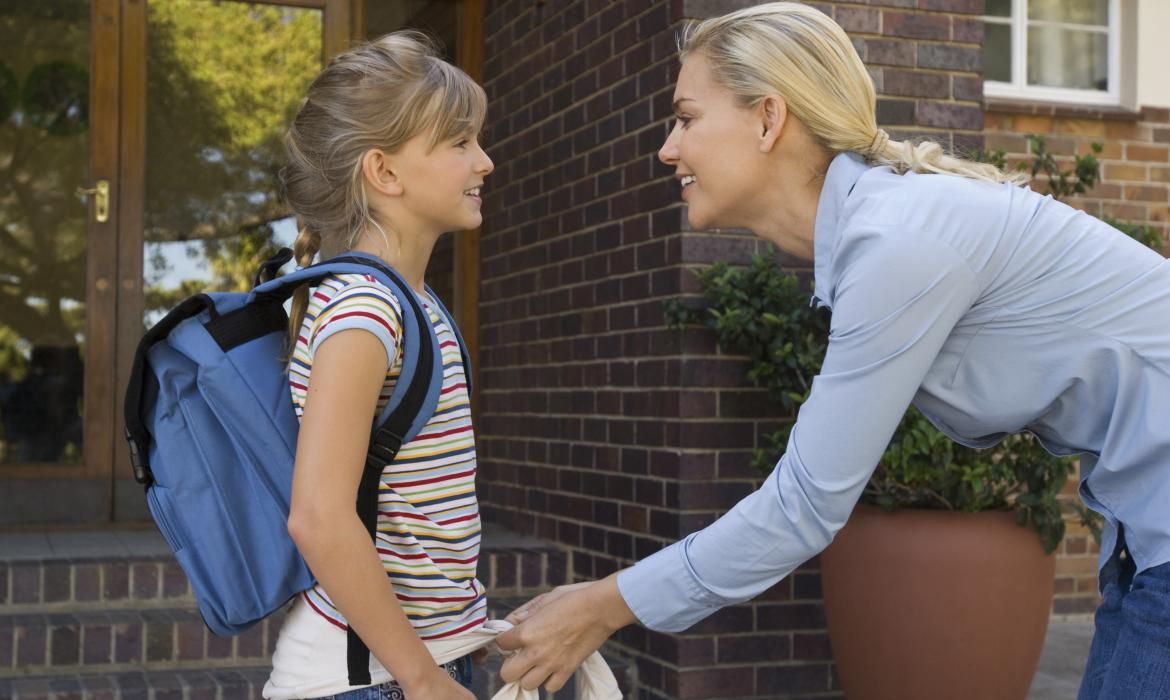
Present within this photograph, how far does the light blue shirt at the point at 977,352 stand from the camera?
6.23ft

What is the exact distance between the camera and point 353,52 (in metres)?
2.24

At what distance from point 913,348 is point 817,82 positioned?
484 mm

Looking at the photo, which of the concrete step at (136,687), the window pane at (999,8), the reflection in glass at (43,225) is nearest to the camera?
the concrete step at (136,687)

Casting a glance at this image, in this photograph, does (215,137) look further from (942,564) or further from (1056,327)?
(1056,327)

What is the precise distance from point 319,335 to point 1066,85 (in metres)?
5.99

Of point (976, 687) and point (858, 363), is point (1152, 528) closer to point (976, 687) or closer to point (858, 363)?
point (858, 363)

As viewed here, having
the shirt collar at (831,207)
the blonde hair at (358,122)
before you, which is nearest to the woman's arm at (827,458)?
the shirt collar at (831,207)

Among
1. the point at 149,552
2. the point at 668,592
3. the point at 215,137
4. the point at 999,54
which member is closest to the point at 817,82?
the point at 668,592

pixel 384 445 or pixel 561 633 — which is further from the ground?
pixel 384 445

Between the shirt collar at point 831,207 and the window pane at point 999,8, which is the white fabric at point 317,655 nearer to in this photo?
the shirt collar at point 831,207

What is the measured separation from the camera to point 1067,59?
23.1 ft

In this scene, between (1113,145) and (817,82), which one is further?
(1113,145)

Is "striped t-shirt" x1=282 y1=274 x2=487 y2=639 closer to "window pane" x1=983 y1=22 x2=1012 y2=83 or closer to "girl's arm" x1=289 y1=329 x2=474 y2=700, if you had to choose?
"girl's arm" x1=289 y1=329 x2=474 y2=700

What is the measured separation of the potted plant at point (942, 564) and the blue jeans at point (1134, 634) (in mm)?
2111
